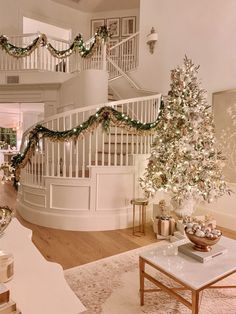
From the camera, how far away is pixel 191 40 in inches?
201

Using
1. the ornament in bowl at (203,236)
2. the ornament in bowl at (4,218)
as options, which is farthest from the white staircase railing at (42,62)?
the ornament in bowl at (4,218)

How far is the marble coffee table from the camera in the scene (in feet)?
5.95

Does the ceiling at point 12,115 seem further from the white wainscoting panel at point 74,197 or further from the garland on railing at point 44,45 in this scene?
the white wainscoting panel at point 74,197

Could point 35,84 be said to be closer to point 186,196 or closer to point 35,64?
point 35,64

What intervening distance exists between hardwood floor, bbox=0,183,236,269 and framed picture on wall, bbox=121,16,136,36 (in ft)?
24.4

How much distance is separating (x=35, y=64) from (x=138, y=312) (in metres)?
7.27

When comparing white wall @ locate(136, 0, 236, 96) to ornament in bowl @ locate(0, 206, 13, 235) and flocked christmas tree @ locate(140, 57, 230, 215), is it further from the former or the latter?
ornament in bowl @ locate(0, 206, 13, 235)

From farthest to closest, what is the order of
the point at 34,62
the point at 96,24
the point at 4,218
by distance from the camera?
the point at 96,24, the point at 34,62, the point at 4,218

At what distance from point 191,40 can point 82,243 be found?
4256mm

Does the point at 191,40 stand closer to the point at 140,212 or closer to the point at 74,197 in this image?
the point at 140,212

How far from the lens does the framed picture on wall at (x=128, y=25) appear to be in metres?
9.19

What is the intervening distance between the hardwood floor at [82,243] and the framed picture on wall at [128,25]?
7.44 meters

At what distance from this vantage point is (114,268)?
9.47 ft

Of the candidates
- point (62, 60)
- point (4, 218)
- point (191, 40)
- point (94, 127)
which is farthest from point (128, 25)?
point (4, 218)
